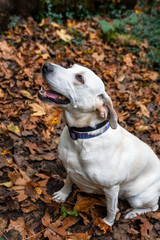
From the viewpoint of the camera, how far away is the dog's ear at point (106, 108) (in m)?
2.79

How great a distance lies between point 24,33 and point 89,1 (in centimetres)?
278

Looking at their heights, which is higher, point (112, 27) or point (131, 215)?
point (112, 27)

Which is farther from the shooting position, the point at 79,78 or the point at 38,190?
the point at 38,190

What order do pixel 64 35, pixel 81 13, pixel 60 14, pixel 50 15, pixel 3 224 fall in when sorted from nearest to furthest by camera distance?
pixel 3 224, pixel 64 35, pixel 50 15, pixel 60 14, pixel 81 13

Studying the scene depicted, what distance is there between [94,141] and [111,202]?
97cm

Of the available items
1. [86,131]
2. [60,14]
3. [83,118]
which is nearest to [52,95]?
[83,118]

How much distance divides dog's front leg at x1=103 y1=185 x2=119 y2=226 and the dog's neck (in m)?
0.94

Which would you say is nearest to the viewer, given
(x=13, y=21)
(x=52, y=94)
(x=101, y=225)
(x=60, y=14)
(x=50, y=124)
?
(x=52, y=94)

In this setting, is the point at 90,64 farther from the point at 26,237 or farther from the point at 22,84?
the point at 26,237

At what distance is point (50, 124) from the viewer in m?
4.77

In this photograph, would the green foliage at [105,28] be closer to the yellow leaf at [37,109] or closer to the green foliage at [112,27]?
the green foliage at [112,27]

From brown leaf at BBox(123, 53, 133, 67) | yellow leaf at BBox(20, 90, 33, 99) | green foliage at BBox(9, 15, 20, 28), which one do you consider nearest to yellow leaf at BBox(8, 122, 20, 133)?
yellow leaf at BBox(20, 90, 33, 99)

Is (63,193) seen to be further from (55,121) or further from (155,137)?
(155,137)

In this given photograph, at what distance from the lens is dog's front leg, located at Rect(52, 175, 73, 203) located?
371 centimetres
